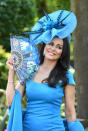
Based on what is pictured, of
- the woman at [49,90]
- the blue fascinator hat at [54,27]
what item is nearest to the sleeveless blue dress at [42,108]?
the woman at [49,90]

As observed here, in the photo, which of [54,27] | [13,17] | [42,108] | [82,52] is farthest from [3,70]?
[42,108]

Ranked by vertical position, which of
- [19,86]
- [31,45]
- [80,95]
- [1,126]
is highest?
[31,45]

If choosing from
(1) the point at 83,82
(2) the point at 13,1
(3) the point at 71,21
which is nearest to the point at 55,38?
(3) the point at 71,21

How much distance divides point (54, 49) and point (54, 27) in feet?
0.71

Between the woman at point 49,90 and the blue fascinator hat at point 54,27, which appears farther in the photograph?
the blue fascinator hat at point 54,27

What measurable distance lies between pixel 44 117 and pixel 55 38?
0.71m

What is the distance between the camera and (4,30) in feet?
46.6

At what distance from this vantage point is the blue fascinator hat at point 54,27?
2809 mm

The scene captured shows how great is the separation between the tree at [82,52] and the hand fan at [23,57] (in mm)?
1048

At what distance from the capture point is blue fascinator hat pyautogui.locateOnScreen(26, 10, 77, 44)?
9.21ft

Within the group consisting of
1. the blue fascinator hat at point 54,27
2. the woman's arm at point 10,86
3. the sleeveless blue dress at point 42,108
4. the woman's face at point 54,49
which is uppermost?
the blue fascinator hat at point 54,27

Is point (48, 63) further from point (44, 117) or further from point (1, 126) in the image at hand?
point (1, 126)

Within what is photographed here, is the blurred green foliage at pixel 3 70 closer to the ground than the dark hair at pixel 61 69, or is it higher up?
closer to the ground

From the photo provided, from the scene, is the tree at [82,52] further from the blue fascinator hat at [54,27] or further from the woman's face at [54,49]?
the woman's face at [54,49]
